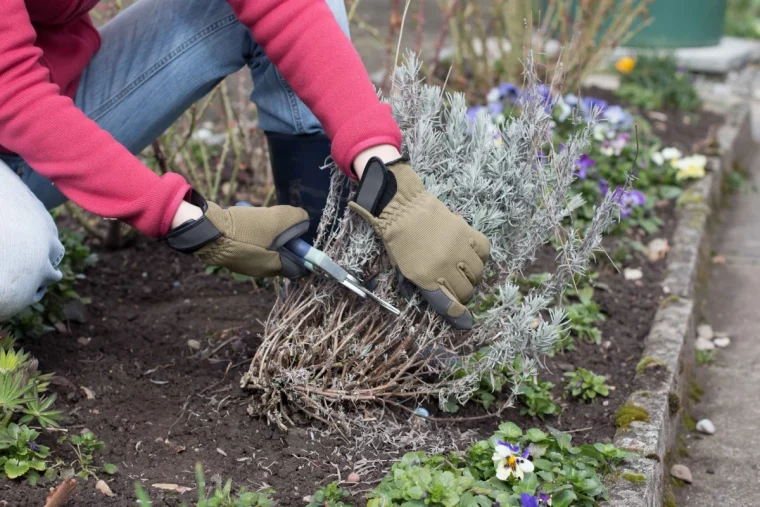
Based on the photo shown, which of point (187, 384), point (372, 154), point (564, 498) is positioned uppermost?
point (372, 154)

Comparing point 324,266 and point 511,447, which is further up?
point 324,266

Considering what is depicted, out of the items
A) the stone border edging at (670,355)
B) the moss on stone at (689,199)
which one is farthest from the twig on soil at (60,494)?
the moss on stone at (689,199)

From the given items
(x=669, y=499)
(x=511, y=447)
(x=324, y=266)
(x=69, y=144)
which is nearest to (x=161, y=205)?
(x=69, y=144)

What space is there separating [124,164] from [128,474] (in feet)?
1.96

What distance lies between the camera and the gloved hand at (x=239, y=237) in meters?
1.67

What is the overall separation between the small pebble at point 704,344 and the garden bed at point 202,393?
0.65 feet

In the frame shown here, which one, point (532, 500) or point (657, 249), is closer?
point (532, 500)

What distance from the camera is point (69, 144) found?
166cm

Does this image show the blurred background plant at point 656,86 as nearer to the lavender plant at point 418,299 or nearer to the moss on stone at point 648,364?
the moss on stone at point 648,364

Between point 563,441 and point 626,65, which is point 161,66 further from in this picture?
point 626,65

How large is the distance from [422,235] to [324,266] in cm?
22

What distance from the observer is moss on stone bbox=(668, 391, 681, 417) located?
85.5 inches

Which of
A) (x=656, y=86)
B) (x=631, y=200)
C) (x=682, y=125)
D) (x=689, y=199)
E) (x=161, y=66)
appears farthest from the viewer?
(x=656, y=86)

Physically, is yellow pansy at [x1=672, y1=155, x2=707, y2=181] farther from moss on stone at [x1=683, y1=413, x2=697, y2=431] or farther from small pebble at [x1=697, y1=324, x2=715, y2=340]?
moss on stone at [x1=683, y1=413, x2=697, y2=431]
